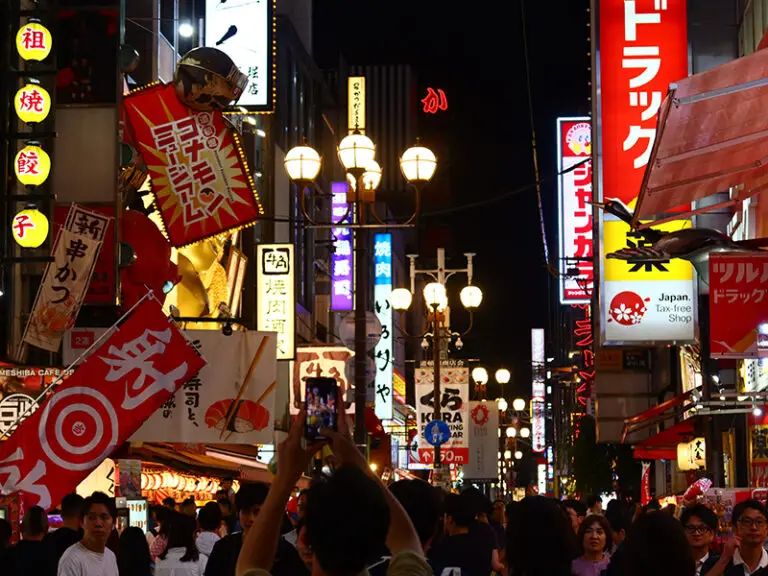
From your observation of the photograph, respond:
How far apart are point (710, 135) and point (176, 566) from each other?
586cm

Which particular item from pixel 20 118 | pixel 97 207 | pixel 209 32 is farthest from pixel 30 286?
pixel 209 32

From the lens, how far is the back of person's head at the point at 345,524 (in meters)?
3.85

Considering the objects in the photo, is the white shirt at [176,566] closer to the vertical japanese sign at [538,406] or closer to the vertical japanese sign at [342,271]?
the vertical japanese sign at [342,271]

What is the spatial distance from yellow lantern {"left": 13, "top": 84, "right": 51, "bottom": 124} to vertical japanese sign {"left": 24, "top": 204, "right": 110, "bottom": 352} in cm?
129

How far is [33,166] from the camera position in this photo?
18.6 meters

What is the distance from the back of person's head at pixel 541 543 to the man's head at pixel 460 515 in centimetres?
446

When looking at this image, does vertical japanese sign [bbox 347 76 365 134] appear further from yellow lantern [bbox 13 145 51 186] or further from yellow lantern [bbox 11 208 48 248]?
yellow lantern [bbox 11 208 48 248]

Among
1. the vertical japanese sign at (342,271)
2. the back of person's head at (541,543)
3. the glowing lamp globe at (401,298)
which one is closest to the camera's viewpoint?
the back of person's head at (541,543)

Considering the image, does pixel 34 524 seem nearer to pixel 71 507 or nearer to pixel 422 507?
pixel 71 507

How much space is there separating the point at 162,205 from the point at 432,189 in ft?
264

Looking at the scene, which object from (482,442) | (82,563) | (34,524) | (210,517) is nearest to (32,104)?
(210,517)

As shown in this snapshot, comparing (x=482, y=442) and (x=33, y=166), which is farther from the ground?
(x=33, y=166)

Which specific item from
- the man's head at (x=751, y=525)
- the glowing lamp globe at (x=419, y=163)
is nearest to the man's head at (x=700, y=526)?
the man's head at (x=751, y=525)

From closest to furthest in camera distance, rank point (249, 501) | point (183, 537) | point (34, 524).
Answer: point (249, 501) → point (34, 524) → point (183, 537)
